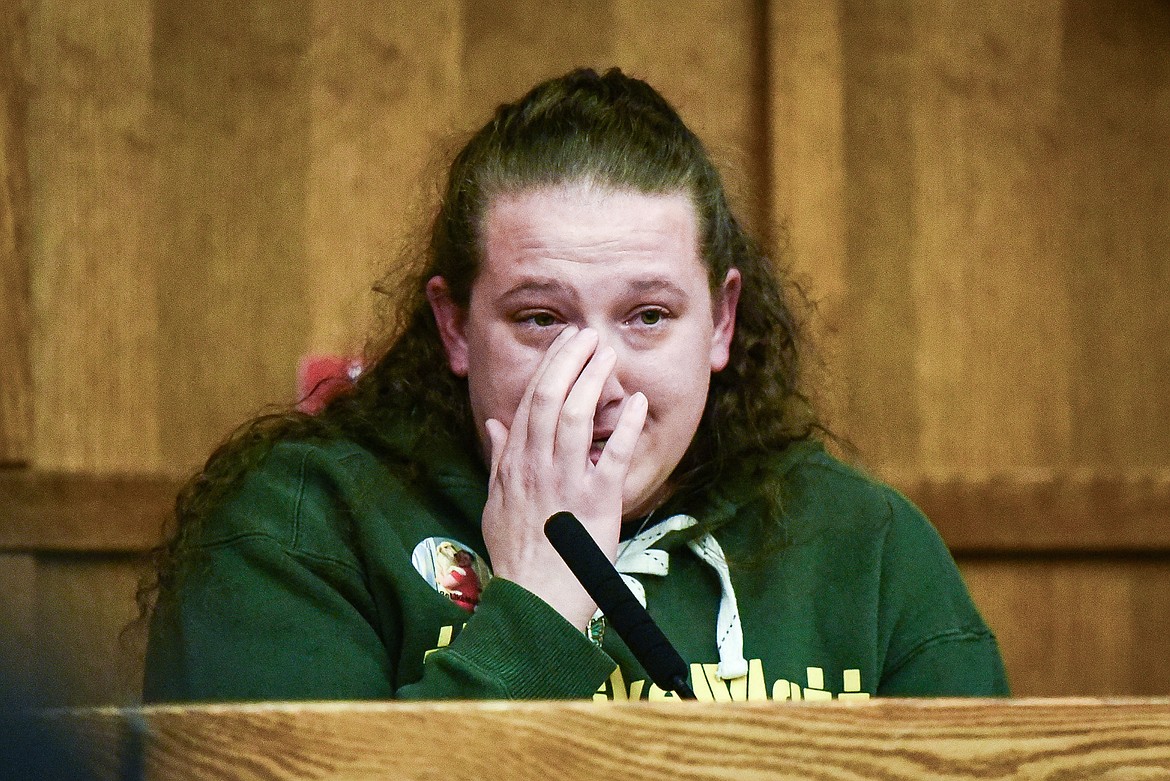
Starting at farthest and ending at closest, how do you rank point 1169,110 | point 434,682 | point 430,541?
point 1169,110 < point 430,541 < point 434,682

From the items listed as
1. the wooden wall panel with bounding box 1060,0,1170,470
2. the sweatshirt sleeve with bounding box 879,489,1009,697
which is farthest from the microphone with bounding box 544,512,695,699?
the wooden wall panel with bounding box 1060,0,1170,470

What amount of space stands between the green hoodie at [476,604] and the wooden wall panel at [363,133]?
0.62 meters

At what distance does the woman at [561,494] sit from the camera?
4.12ft

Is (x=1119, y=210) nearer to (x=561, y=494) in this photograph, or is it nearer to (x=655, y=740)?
(x=561, y=494)

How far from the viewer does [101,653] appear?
50 cm

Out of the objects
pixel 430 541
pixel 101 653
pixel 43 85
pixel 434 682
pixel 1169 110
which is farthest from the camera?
pixel 1169 110

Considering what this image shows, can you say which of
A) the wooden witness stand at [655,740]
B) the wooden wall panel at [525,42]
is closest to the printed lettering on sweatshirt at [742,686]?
the wooden witness stand at [655,740]

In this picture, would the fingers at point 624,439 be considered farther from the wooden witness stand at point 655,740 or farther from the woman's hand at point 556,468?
the wooden witness stand at point 655,740

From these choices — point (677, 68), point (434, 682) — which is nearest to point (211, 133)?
point (677, 68)

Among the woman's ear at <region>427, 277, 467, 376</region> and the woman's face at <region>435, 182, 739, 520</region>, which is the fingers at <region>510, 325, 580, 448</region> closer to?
the woman's face at <region>435, 182, 739, 520</region>

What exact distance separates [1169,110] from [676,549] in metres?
1.09

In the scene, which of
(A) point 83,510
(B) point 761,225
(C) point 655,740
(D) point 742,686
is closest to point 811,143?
(B) point 761,225

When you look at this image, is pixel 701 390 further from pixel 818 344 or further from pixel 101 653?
pixel 101 653

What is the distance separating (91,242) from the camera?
1965 millimetres
